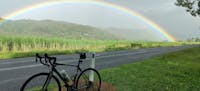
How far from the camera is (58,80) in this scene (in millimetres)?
6703

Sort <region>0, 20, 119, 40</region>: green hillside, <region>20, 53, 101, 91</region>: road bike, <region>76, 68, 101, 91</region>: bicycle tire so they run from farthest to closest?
<region>0, 20, 119, 40</region>: green hillside, <region>76, 68, 101, 91</region>: bicycle tire, <region>20, 53, 101, 91</region>: road bike

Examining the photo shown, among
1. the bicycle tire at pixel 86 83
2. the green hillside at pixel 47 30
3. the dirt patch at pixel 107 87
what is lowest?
the dirt patch at pixel 107 87

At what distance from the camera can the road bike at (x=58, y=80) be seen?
21.1 ft

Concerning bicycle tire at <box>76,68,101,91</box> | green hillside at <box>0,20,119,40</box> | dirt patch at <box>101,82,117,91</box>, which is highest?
green hillside at <box>0,20,119,40</box>

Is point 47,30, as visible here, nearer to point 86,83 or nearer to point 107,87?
point 107,87

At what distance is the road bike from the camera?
6.43m

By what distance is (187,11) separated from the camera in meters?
30.2

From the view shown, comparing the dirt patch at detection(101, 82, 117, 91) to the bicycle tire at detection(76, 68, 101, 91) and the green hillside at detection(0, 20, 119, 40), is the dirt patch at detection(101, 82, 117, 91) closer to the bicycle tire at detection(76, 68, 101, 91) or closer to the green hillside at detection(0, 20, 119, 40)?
the bicycle tire at detection(76, 68, 101, 91)

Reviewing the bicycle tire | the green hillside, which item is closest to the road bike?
the bicycle tire

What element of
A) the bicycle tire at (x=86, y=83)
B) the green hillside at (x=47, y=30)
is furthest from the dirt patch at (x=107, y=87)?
the green hillside at (x=47, y=30)

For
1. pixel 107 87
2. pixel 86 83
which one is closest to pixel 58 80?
pixel 86 83

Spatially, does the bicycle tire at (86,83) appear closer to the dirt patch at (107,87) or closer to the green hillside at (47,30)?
the dirt patch at (107,87)

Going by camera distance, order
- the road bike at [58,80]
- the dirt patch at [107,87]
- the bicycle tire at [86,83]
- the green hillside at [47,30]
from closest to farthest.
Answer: the road bike at [58,80] < the bicycle tire at [86,83] < the dirt patch at [107,87] < the green hillside at [47,30]

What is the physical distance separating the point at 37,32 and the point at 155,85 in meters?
154
